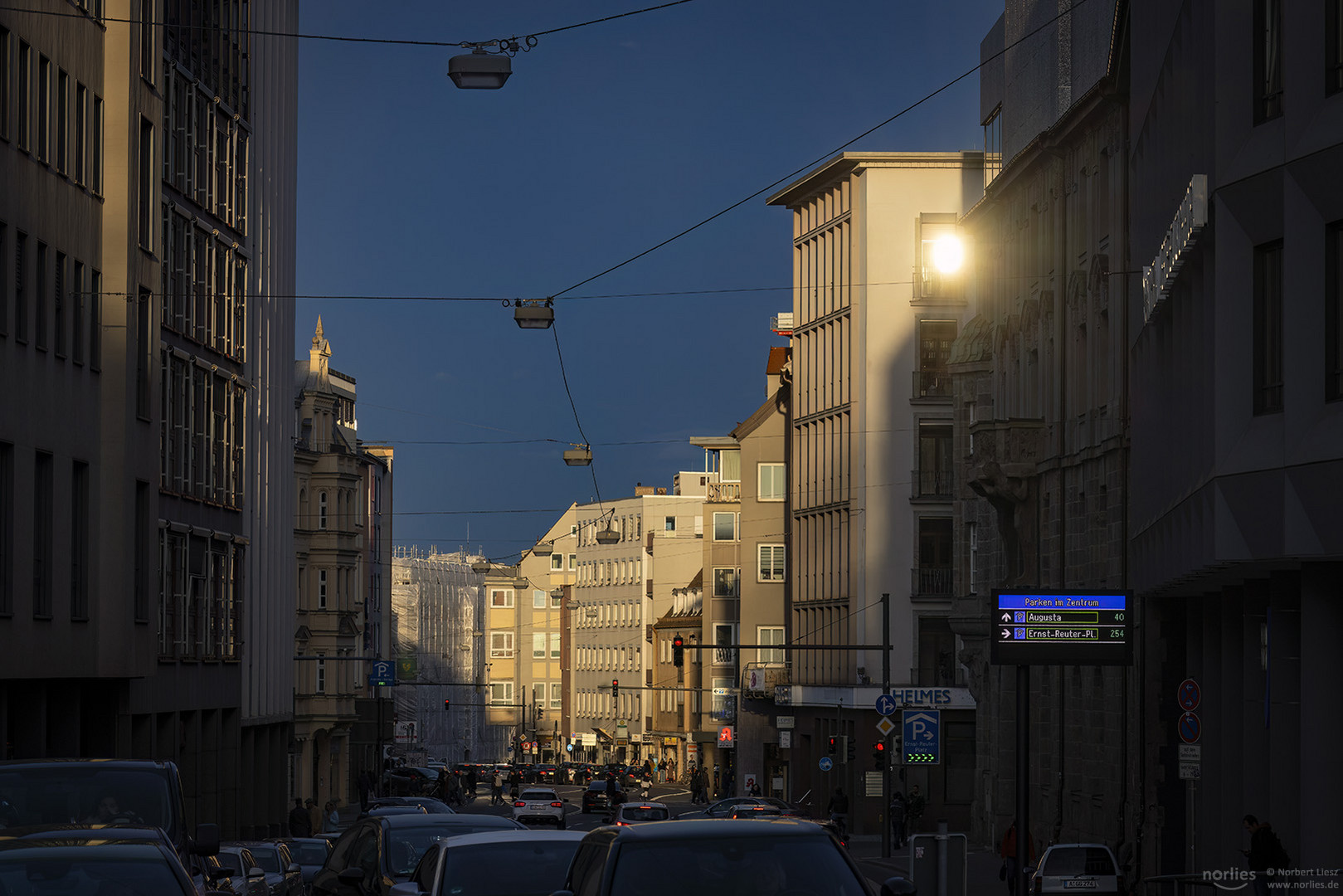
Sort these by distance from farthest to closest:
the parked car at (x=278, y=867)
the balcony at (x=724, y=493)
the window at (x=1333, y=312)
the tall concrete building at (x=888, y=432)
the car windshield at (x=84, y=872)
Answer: the balcony at (x=724, y=493) → the tall concrete building at (x=888, y=432) → the parked car at (x=278, y=867) → the window at (x=1333, y=312) → the car windshield at (x=84, y=872)

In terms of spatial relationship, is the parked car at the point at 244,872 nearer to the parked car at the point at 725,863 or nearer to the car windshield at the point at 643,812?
the parked car at the point at 725,863

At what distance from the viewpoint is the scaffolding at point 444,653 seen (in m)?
148

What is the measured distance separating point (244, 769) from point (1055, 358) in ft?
83.7

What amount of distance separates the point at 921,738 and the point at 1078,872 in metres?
12.1

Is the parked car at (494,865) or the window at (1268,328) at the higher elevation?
the window at (1268,328)

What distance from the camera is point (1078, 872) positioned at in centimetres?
2978

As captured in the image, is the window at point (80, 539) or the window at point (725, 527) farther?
the window at point (725, 527)

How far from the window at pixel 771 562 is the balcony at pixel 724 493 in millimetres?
15922

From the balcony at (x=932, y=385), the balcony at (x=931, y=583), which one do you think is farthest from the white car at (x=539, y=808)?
the balcony at (x=932, y=385)

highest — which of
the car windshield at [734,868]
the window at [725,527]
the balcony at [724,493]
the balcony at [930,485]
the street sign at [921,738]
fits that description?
the balcony at [724,493]

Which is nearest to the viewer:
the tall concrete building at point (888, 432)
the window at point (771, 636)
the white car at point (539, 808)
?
the white car at point (539, 808)

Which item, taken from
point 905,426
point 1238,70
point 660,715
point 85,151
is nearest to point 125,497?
point 85,151

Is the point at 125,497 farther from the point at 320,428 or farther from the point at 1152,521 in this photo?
the point at 320,428

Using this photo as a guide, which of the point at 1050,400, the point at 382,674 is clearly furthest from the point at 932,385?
the point at 1050,400
